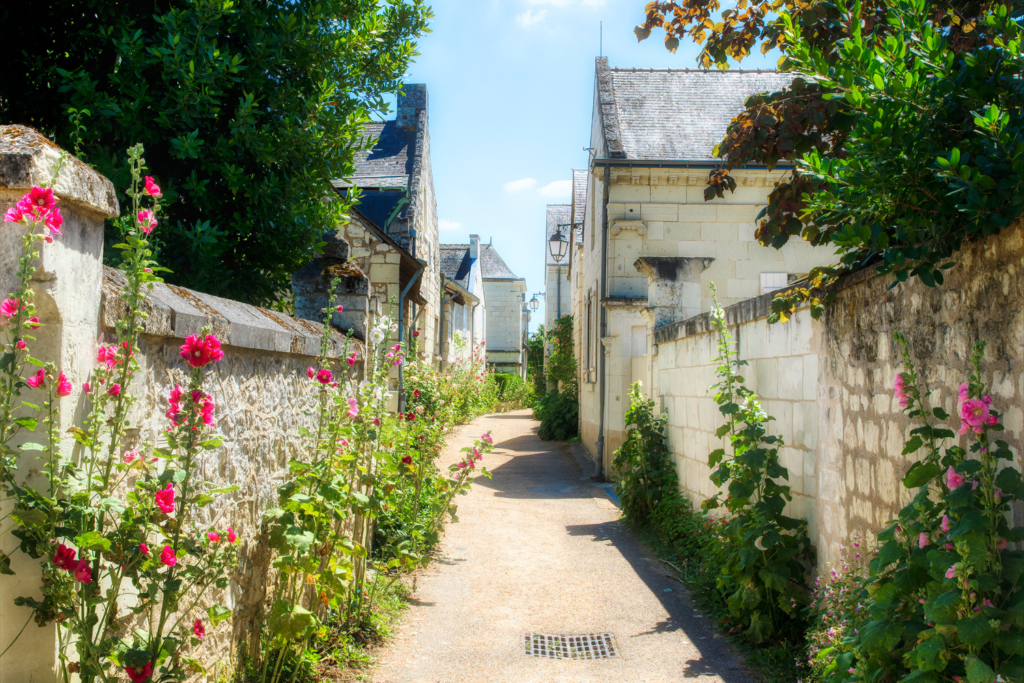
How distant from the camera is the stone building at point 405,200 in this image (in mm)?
12810

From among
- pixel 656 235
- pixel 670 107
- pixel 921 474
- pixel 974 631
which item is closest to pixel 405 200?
pixel 670 107

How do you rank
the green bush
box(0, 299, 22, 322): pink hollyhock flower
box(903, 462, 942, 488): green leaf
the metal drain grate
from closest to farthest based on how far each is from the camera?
box(0, 299, 22, 322): pink hollyhock flower → box(903, 462, 942, 488): green leaf → the metal drain grate → the green bush

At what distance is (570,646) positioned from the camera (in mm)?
4348

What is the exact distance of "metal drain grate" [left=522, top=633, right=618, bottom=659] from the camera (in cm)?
421

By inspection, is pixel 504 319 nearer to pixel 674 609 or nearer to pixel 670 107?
pixel 670 107

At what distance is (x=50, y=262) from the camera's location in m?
1.96

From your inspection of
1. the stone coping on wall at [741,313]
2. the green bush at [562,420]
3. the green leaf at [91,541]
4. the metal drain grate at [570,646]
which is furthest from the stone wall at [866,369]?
the green bush at [562,420]

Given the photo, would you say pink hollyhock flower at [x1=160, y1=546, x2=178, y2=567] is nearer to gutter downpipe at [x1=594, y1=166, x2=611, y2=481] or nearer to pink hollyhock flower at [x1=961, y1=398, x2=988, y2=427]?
pink hollyhock flower at [x1=961, y1=398, x2=988, y2=427]

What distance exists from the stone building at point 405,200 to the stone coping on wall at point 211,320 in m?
8.50

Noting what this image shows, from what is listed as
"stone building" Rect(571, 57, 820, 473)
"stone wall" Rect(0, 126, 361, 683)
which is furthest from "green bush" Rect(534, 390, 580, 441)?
"stone wall" Rect(0, 126, 361, 683)

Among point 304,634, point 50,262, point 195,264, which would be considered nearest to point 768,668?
point 304,634

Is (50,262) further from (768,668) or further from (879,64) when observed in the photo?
(768,668)

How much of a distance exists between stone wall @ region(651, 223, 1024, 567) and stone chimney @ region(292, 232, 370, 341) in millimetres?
2850

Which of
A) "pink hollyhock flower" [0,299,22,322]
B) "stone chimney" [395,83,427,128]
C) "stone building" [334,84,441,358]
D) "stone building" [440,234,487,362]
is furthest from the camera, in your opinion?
"stone building" [440,234,487,362]
